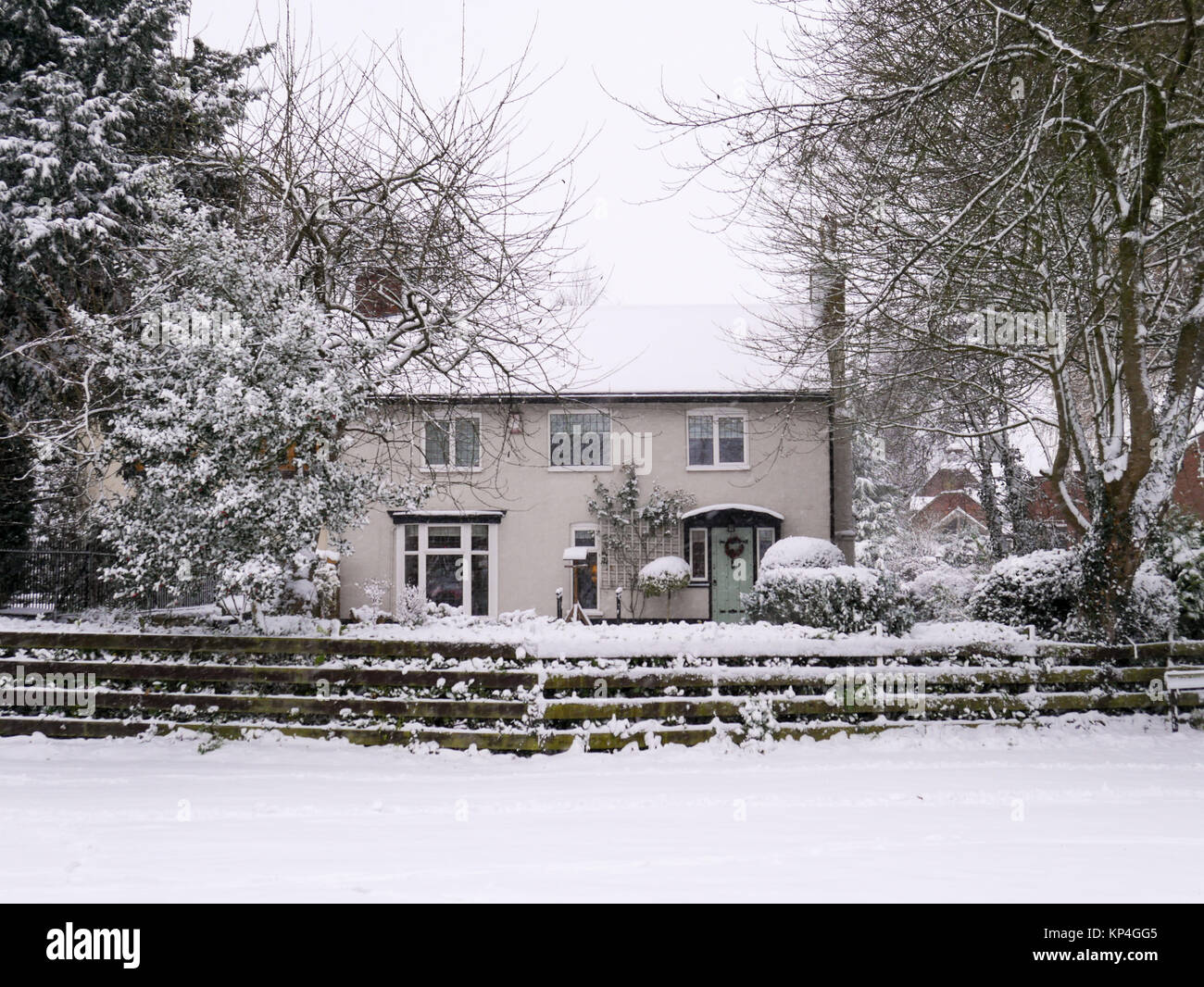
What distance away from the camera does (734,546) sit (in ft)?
64.1

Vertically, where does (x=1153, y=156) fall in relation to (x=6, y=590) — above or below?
above

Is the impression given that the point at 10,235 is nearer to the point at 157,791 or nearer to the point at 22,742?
the point at 22,742

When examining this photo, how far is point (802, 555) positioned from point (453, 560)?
1043 cm

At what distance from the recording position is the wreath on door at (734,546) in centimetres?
1953

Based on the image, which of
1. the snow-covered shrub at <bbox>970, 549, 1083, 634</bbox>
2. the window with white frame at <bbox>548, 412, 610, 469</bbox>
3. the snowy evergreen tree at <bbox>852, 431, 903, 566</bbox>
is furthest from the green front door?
the snowy evergreen tree at <bbox>852, 431, 903, 566</bbox>

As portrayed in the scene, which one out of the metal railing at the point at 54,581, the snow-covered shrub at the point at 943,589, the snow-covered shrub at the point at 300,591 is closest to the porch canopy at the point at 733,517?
the snow-covered shrub at the point at 943,589

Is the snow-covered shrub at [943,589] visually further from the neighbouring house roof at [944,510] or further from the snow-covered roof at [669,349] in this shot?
the neighbouring house roof at [944,510]

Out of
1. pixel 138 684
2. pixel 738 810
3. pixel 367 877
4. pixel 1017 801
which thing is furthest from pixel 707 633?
pixel 138 684

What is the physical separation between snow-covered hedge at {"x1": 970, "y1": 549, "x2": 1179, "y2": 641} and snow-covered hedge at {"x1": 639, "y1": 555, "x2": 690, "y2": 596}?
8.03m

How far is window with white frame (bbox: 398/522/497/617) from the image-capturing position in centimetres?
1981

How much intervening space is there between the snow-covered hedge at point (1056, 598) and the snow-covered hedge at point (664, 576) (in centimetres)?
803

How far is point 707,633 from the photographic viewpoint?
809 cm

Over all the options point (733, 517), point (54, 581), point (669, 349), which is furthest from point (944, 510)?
point (54, 581)
